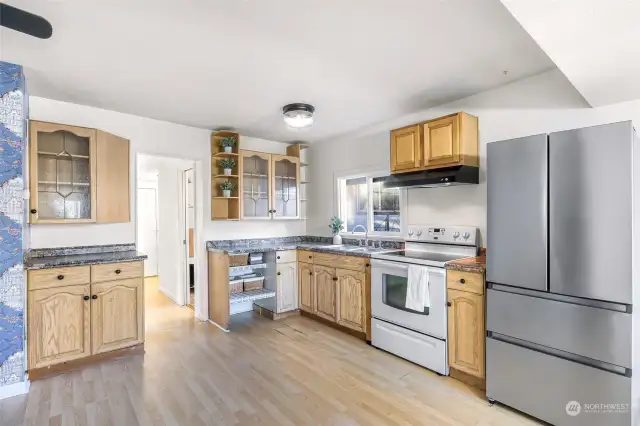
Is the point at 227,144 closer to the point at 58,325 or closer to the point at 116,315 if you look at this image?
the point at 116,315

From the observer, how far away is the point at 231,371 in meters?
2.85

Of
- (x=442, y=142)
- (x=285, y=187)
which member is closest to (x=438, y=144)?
(x=442, y=142)

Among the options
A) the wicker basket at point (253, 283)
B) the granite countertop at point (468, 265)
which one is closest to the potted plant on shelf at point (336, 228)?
the wicker basket at point (253, 283)

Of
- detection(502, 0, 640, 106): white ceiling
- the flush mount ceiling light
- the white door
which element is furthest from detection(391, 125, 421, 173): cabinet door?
the white door

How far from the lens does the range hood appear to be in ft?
9.38

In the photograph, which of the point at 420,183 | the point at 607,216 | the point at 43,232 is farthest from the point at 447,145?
the point at 43,232

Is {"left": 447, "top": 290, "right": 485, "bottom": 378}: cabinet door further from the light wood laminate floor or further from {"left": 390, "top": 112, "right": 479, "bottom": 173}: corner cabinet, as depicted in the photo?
{"left": 390, "top": 112, "right": 479, "bottom": 173}: corner cabinet

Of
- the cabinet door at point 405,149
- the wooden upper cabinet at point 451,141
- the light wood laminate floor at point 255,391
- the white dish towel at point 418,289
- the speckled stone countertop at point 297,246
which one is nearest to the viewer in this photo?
the light wood laminate floor at point 255,391

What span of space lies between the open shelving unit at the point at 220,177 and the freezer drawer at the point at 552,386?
319cm

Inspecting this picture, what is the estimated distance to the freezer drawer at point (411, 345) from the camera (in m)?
2.74

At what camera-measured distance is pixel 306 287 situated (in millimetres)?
4254

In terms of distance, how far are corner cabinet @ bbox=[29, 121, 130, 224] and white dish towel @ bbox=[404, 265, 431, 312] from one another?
2.85m

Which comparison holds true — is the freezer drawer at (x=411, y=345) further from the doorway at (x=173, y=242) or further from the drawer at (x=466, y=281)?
the doorway at (x=173, y=242)

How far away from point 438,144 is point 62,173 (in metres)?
3.47
